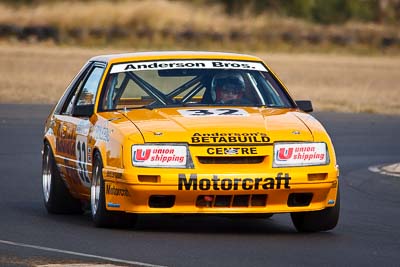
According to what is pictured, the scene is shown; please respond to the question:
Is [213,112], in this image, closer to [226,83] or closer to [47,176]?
[226,83]

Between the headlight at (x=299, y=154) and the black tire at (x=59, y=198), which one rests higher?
the headlight at (x=299, y=154)

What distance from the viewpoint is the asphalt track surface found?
30.7 feet

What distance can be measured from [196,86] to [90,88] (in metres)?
0.96

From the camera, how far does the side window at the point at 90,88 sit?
1194 cm

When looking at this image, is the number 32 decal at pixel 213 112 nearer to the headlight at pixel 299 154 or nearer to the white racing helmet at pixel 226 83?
the white racing helmet at pixel 226 83

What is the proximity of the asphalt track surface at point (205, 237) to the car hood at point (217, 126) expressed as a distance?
75cm

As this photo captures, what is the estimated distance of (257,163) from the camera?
10422mm

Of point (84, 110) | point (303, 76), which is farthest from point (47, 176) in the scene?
point (303, 76)

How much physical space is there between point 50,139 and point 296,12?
2460 inches

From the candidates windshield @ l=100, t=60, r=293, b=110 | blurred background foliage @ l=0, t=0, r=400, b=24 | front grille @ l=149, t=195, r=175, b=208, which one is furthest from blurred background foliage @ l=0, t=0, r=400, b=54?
front grille @ l=149, t=195, r=175, b=208

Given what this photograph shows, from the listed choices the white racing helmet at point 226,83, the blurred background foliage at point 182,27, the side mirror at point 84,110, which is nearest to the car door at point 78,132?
the side mirror at point 84,110

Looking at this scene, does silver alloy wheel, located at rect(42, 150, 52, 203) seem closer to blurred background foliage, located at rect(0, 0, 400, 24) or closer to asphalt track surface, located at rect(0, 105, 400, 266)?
asphalt track surface, located at rect(0, 105, 400, 266)

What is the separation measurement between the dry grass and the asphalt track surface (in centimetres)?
1566

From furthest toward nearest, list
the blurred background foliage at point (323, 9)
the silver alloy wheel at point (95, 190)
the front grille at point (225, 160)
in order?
the blurred background foliage at point (323, 9)
the silver alloy wheel at point (95, 190)
the front grille at point (225, 160)
